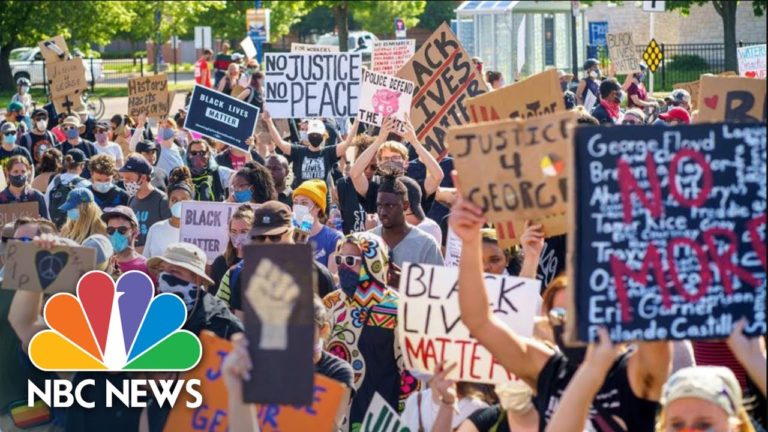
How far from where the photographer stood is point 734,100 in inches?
247

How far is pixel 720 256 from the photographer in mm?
4547

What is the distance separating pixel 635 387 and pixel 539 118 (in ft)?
3.33

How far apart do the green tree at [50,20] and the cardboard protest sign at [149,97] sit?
27169mm

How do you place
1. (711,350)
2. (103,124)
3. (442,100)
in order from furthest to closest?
(103,124) < (442,100) < (711,350)

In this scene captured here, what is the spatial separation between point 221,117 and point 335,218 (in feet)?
8.48

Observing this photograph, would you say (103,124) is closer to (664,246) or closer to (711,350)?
(711,350)

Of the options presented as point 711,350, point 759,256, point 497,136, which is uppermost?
point 497,136

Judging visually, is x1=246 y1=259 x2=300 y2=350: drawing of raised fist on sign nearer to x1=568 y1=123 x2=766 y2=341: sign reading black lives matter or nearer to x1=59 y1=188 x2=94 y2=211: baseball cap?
x1=568 y1=123 x2=766 y2=341: sign reading black lives matter

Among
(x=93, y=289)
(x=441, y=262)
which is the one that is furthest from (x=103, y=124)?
(x=93, y=289)

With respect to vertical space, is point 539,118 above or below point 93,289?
above

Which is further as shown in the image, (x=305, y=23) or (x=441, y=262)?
(x=305, y=23)

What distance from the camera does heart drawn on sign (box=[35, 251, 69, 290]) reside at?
22.0 ft

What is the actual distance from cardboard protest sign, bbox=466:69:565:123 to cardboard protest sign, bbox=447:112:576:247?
5.69ft

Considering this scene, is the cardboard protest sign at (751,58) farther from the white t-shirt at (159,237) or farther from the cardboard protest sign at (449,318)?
the cardboard protest sign at (449,318)
